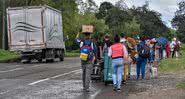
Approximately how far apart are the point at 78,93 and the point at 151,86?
2815 mm

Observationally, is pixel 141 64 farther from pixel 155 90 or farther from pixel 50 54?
pixel 50 54

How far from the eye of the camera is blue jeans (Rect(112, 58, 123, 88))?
13.9m

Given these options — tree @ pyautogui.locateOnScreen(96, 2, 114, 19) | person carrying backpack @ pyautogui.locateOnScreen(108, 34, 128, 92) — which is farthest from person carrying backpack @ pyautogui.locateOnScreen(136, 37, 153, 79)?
tree @ pyautogui.locateOnScreen(96, 2, 114, 19)

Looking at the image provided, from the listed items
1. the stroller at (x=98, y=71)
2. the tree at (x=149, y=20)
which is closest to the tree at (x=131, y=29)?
the tree at (x=149, y=20)

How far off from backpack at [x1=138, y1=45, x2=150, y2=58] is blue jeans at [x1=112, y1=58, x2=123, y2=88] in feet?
9.72

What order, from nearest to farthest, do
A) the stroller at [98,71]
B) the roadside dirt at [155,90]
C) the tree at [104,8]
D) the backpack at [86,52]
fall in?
the roadside dirt at [155,90] < the backpack at [86,52] < the stroller at [98,71] < the tree at [104,8]

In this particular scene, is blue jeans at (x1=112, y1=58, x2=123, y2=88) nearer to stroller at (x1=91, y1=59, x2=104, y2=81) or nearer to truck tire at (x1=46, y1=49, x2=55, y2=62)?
stroller at (x1=91, y1=59, x2=104, y2=81)

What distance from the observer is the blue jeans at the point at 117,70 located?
547 inches

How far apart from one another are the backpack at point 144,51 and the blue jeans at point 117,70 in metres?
2.96

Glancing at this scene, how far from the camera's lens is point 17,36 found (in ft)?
107

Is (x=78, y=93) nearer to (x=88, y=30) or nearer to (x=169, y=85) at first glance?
(x=88, y=30)

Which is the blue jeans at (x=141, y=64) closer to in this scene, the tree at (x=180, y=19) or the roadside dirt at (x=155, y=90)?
the roadside dirt at (x=155, y=90)

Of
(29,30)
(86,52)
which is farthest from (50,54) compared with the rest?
(86,52)

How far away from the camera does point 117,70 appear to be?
14.1 meters
